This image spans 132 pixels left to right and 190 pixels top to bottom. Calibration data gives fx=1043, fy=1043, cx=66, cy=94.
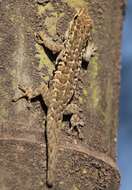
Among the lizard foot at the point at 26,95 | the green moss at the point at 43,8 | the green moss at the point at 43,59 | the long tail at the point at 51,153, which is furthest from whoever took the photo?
the green moss at the point at 43,8

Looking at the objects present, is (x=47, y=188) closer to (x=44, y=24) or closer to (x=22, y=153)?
(x=22, y=153)

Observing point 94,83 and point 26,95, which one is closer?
point 26,95

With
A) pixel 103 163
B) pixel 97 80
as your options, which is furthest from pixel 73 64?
pixel 103 163

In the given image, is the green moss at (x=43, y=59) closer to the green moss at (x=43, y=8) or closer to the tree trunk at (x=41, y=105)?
the tree trunk at (x=41, y=105)

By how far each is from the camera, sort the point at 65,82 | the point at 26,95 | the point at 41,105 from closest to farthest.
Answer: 1. the point at 26,95
2. the point at 41,105
3. the point at 65,82

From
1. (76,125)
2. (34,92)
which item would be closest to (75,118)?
(76,125)

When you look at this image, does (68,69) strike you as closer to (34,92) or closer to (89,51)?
(89,51)

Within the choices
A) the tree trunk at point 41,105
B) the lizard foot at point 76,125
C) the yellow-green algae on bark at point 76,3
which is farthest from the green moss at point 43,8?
the lizard foot at point 76,125
